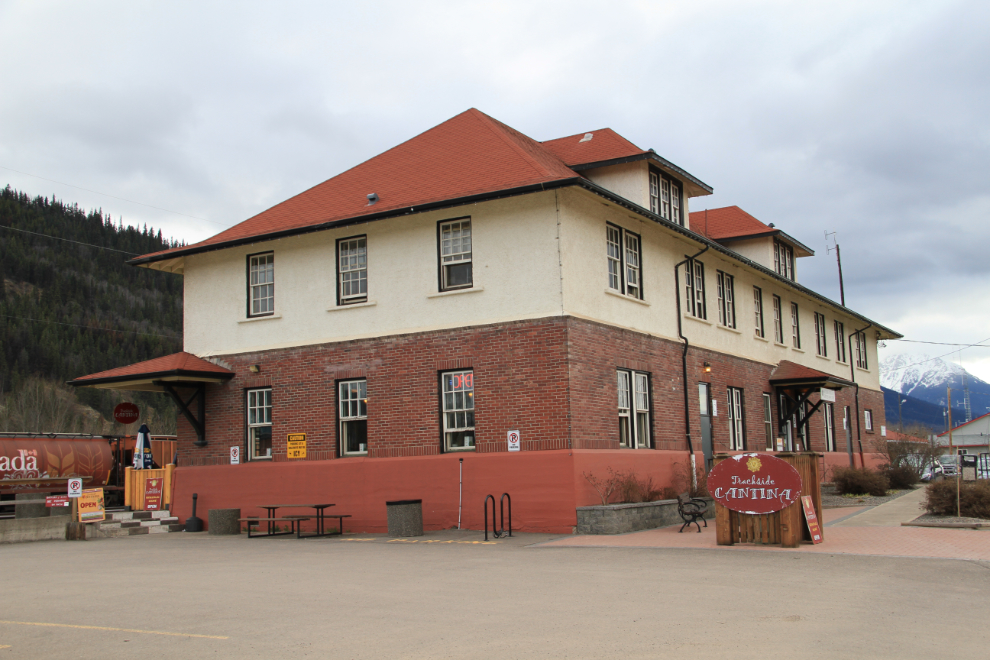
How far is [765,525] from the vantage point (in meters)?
13.9

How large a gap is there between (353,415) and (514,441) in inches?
170

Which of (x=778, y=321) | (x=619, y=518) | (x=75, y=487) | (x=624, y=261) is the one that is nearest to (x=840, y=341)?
(x=778, y=321)

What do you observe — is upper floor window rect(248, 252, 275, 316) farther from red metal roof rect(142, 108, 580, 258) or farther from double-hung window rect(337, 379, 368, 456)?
double-hung window rect(337, 379, 368, 456)

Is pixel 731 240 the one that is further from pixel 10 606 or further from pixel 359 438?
pixel 10 606

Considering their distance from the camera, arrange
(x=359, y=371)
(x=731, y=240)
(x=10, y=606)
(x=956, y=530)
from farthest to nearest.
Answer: (x=731, y=240) → (x=359, y=371) → (x=956, y=530) → (x=10, y=606)

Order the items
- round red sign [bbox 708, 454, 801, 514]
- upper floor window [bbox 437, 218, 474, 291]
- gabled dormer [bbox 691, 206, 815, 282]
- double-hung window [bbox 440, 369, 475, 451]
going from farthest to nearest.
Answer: gabled dormer [bbox 691, 206, 815, 282], upper floor window [bbox 437, 218, 474, 291], double-hung window [bbox 440, 369, 475, 451], round red sign [bbox 708, 454, 801, 514]

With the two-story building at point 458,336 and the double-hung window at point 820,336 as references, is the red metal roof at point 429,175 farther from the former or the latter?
the double-hung window at point 820,336

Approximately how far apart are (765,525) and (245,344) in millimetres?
13301

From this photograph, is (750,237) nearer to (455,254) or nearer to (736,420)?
(736,420)

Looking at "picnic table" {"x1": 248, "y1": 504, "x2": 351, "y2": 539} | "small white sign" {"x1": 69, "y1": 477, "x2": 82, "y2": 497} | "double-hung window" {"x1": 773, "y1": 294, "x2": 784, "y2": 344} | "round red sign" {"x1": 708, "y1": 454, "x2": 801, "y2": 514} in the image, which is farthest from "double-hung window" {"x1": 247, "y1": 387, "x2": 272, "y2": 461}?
"double-hung window" {"x1": 773, "y1": 294, "x2": 784, "y2": 344}

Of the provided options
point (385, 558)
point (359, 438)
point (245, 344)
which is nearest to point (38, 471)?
point (245, 344)

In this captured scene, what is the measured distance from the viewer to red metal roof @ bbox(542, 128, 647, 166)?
21.2 metres

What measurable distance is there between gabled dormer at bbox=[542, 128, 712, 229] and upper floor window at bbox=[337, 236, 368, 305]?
5515 millimetres

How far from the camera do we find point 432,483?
18.3 m
